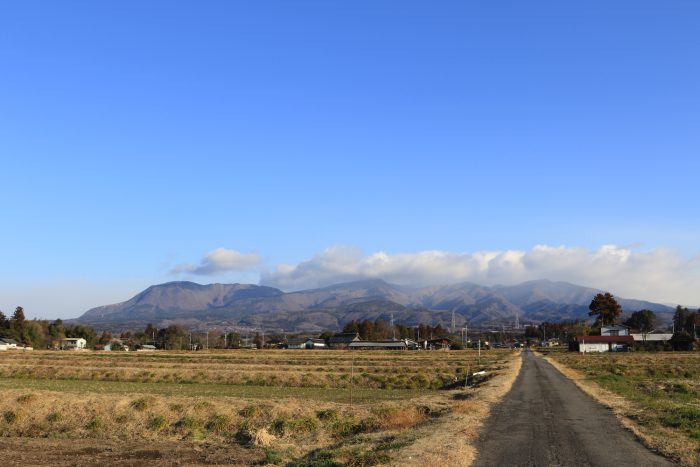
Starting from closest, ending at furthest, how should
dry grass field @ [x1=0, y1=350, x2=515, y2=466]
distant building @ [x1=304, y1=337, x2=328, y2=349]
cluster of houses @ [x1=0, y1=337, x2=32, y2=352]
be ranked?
dry grass field @ [x1=0, y1=350, x2=515, y2=466]
cluster of houses @ [x1=0, y1=337, x2=32, y2=352]
distant building @ [x1=304, y1=337, x2=328, y2=349]

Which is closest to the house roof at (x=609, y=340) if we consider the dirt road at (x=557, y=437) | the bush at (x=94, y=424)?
the dirt road at (x=557, y=437)

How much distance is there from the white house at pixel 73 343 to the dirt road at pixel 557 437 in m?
155

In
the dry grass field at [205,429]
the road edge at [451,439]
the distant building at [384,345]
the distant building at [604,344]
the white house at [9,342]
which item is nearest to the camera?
the road edge at [451,439]

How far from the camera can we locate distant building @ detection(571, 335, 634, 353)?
12746 cm

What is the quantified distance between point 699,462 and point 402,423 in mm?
11035

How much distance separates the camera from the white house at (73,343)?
6344 inches

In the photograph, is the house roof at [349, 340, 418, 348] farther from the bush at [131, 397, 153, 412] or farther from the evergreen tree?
the bush at [131, 397, 153, 412]

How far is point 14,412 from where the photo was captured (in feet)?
95.8

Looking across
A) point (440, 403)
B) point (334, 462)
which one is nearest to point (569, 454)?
point (334, 462)

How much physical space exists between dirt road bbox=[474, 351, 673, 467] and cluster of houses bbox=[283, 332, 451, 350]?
134825 mm

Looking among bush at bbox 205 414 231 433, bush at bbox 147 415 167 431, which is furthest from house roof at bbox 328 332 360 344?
bush at bbox 205 414 231 433

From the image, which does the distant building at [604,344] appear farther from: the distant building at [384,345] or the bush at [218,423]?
the bush at [218,423]

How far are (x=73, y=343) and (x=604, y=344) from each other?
443ft

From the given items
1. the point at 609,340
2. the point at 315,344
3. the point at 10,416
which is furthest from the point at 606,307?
the point at 10,416
